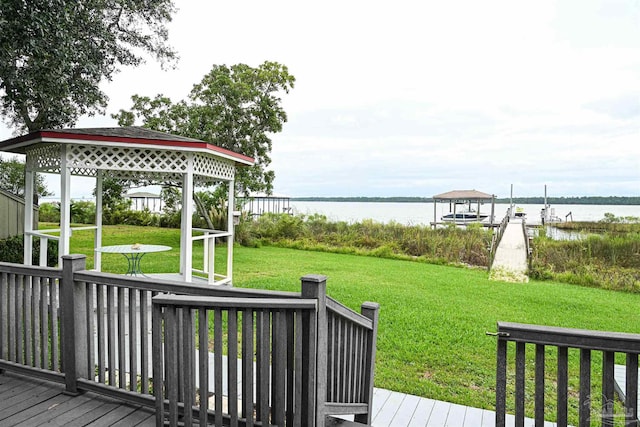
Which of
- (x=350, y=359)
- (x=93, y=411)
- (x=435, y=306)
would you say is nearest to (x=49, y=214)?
(x=435, y=306)

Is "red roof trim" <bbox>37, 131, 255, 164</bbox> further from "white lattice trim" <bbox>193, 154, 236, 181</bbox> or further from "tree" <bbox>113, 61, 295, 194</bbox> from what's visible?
"tree" <bbox>113, 61, 295, 194</bbox>

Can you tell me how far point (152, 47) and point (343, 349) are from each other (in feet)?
35.3

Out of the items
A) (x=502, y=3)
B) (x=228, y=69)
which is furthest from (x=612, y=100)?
(x=228, y=69)

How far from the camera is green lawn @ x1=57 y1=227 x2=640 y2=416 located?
4.72 meters

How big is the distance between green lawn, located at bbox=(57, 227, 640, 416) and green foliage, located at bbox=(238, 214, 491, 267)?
1.47m

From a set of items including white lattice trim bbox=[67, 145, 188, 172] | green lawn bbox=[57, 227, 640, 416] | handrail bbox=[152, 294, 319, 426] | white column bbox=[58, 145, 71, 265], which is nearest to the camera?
handrail bbox=[152, 294, 319, 426]

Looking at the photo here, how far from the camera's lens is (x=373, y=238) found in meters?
17.1

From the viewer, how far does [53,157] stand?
6121mm

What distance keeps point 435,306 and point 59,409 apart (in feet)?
21.4

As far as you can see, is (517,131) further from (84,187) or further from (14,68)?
(14,68)

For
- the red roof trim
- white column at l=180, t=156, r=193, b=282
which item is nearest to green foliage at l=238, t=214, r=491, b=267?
white column at l=180, t=156, r=193, b=282

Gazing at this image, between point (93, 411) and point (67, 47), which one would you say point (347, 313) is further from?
point (67, 47)

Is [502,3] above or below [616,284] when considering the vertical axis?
above

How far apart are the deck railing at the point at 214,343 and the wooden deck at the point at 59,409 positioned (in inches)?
3.2
